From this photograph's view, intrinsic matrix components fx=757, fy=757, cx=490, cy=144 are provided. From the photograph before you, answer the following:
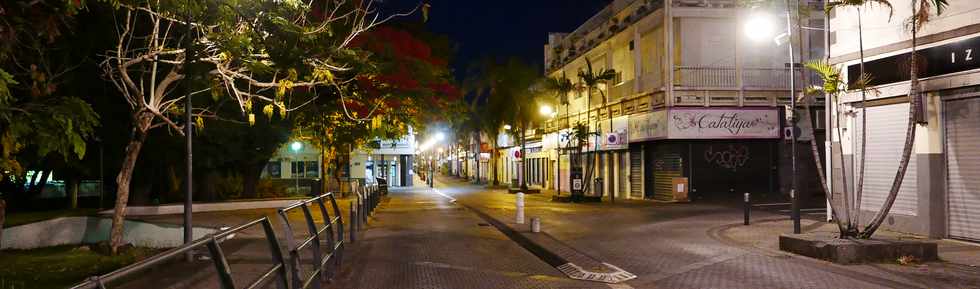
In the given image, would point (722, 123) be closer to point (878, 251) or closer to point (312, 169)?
point (878, 251)

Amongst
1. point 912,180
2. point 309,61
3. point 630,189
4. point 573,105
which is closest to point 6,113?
point 309,61

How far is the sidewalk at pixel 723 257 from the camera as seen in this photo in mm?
9711

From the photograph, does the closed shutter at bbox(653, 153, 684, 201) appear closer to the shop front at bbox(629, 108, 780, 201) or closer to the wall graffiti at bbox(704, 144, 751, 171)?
the shop front at bbox(629, 108, 780, 201)

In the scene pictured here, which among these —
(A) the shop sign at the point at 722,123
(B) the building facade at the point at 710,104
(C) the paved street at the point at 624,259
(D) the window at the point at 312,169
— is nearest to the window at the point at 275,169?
(D) the window at the point at 312,169

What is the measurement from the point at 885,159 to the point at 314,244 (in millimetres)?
12015

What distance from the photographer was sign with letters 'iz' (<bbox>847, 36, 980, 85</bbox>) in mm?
13023

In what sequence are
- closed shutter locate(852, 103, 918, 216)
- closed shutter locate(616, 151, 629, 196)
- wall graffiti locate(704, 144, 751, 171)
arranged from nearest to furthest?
closed shutter locate(852, 103, 918, 216) < wall graffiti locate(704, 144, 751, 171) < closed shutter locate(616, 151, 629, 196)

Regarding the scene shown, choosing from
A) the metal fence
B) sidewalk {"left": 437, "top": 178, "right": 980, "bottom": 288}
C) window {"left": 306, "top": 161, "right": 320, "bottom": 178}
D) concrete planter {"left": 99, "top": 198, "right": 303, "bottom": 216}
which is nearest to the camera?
the metal fence

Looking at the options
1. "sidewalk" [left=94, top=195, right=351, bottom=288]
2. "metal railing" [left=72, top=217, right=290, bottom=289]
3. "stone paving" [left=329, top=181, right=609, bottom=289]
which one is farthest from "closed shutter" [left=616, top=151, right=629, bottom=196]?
"metal railing" [left=72, top=217, right=290, bottom=289]

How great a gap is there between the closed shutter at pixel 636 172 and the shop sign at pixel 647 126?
733 millimetres

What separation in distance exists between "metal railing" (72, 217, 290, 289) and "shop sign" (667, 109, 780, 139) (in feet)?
81.5

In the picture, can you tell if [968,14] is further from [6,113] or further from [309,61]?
[6,113]

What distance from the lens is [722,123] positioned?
1179 inches

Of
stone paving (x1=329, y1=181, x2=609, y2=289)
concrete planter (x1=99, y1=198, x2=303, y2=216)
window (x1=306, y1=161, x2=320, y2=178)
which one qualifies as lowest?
stone paving (x1=329, y1=181, x2=609, y2=289)
